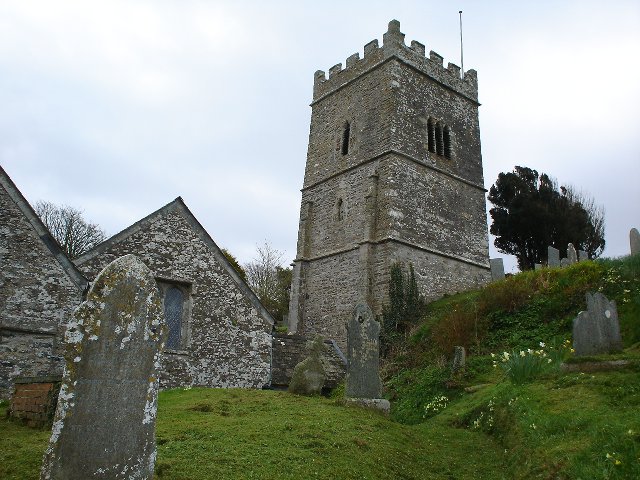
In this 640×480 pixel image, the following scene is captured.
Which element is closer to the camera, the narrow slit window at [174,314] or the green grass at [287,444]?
the green grass at [287,444]

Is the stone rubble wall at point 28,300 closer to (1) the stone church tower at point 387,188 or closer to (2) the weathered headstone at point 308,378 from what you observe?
(2) the weathered headstone at point 308,378

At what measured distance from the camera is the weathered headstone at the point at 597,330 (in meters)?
9.30

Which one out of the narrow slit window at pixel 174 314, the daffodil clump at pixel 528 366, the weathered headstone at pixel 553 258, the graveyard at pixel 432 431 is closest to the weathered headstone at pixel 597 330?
the graveyard at pixel 432 431

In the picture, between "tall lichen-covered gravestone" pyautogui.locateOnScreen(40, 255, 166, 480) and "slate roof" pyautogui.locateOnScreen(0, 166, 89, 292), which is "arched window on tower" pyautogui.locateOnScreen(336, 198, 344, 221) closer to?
"slate roof" pyautogui.locateOnScreen(0, 166, 89, 292)

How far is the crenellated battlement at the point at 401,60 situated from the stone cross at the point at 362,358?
17.6 metres

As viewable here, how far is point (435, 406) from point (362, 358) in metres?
3.70

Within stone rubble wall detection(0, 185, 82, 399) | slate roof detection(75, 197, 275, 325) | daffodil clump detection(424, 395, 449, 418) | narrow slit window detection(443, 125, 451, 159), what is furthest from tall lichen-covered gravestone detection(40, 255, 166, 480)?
narrow slit window detection(443, 125, 451, 159)

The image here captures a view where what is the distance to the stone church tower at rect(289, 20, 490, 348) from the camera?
22.1 metres

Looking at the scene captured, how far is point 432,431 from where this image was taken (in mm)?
9047

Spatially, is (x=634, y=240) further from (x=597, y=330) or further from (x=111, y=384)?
(x=111, y=384)

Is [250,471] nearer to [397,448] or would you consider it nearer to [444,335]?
[397,448]

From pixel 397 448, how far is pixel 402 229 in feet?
51.0

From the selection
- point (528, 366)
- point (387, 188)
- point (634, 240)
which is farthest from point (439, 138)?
point (528, 366)

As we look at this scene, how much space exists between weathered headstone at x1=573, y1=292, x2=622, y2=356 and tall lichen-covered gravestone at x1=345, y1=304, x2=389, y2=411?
364 centimetres
